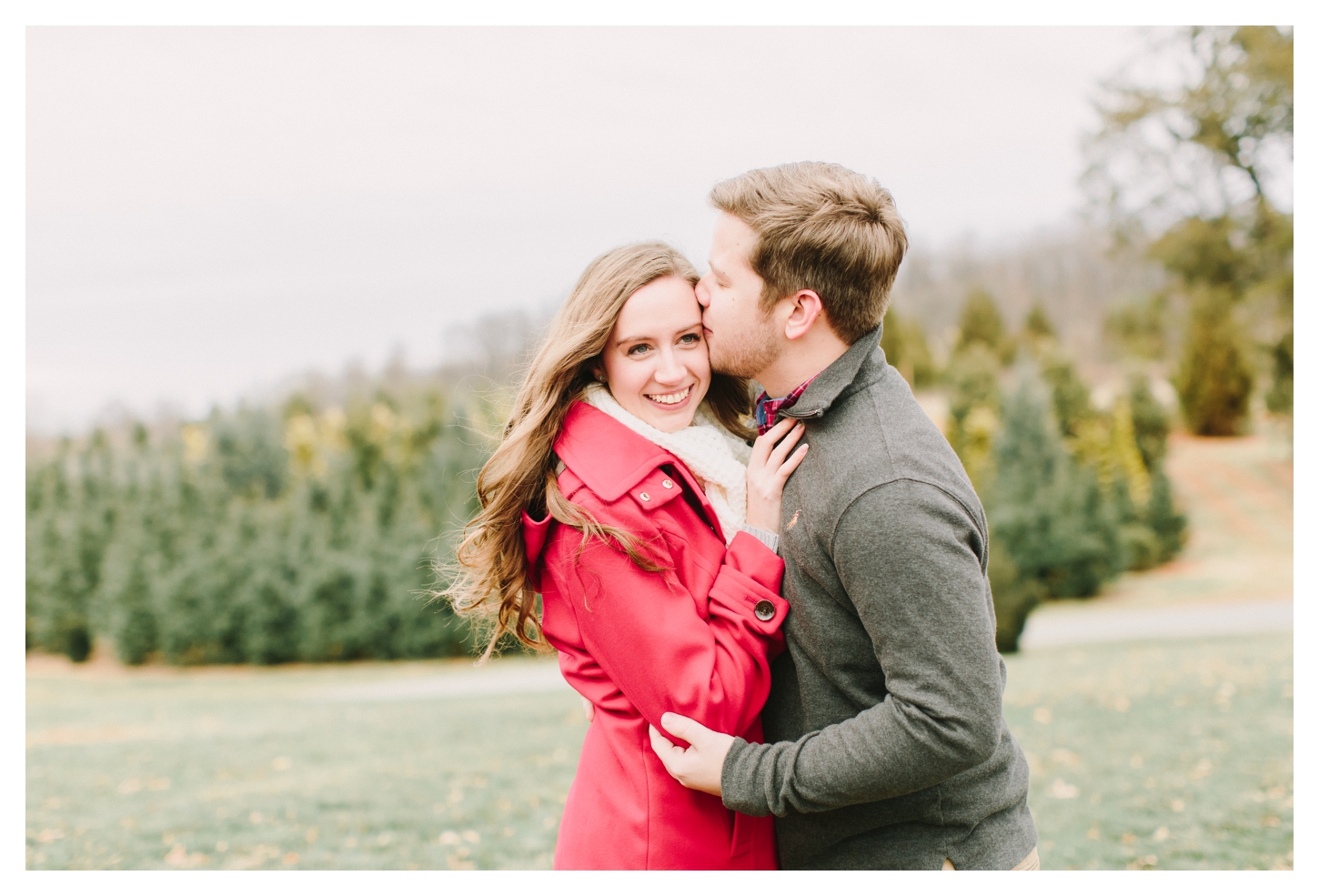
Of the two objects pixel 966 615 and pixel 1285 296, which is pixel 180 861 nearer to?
pixel 966 615

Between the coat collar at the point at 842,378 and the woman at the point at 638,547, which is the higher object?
the coat collar at the point at 842,378

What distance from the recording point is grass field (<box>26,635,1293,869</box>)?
5949mm

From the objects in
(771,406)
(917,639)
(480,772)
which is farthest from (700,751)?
(480,772)

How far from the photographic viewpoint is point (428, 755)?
8516 mm

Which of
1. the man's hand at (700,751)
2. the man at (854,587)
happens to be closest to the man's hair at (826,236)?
the man at (854,587)

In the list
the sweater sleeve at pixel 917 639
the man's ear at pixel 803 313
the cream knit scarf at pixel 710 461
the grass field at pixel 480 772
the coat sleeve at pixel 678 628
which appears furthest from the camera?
the grass field at pixel 480 772

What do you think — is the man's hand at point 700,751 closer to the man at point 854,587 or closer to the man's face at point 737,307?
the man at point 854,587

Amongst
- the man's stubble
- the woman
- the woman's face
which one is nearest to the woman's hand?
the woman

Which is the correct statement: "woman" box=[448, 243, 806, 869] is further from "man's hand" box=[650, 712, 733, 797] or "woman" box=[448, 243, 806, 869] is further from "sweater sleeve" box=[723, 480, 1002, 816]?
"sweater sleeve" box=[723, 480, 1002, 816]

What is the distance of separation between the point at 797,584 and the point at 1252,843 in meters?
5.10

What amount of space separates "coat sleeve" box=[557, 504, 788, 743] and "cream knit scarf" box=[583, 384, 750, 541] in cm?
16

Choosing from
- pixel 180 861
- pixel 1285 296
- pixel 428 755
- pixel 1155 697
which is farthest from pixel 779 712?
pixel 1285 296

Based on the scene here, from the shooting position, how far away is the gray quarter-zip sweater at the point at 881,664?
1834 mm

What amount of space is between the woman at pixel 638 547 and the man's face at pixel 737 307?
0.39ft
